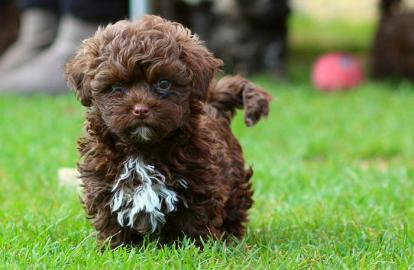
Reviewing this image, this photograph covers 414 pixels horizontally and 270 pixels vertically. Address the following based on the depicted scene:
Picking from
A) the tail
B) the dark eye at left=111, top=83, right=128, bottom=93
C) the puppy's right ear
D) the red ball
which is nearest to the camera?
the dark eye at left=111, top=83, right=128, bottom=93

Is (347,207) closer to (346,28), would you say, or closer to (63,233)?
(63,233)

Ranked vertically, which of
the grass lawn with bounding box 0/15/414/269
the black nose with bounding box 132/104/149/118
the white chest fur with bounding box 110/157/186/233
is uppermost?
the black nose with bounding box 132/104/149/118

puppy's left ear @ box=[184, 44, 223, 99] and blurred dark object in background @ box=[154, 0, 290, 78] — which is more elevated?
puppy's left ear @ box=[184, 44, 223, 99]

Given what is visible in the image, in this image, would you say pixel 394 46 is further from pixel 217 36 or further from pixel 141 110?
pixel 141 110

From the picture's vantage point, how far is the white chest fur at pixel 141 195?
4.42 metres

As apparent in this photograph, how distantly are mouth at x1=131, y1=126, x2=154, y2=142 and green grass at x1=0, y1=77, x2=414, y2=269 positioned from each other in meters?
0.55

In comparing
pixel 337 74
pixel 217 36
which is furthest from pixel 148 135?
pixel 217 36

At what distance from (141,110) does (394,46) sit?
8.83m

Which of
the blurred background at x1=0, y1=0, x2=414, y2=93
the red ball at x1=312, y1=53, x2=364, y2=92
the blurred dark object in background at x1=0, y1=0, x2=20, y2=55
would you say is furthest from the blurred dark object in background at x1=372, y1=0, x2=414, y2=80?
the blurred dark object in background at x1=0, y1=0, x2=20, y2=55

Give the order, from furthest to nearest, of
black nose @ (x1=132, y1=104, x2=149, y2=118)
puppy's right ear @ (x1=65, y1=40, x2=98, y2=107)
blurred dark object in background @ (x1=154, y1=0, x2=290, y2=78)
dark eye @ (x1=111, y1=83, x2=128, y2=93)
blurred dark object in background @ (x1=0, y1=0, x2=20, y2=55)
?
blurred dark object in background @ (x1=0, y1=0, x2=20, y2=55), blurred dark object in background @ (x1=154, y1=0, x2=290, y2=78), puppy's right ear @ (x1=65, y1=40, x2=98, y2=107), dark eye @ (x1=111, y1=83, x2=128, y2=93), black nose @ (x1=132, y1=104, x2=149, y2=118)

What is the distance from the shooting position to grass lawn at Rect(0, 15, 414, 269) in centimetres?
435

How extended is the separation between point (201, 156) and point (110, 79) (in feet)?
2.17

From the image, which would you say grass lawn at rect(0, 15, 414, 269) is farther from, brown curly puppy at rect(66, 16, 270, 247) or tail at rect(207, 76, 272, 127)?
tail at rect(207, 76, 272, 127)

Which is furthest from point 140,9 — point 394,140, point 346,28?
point 346,28
